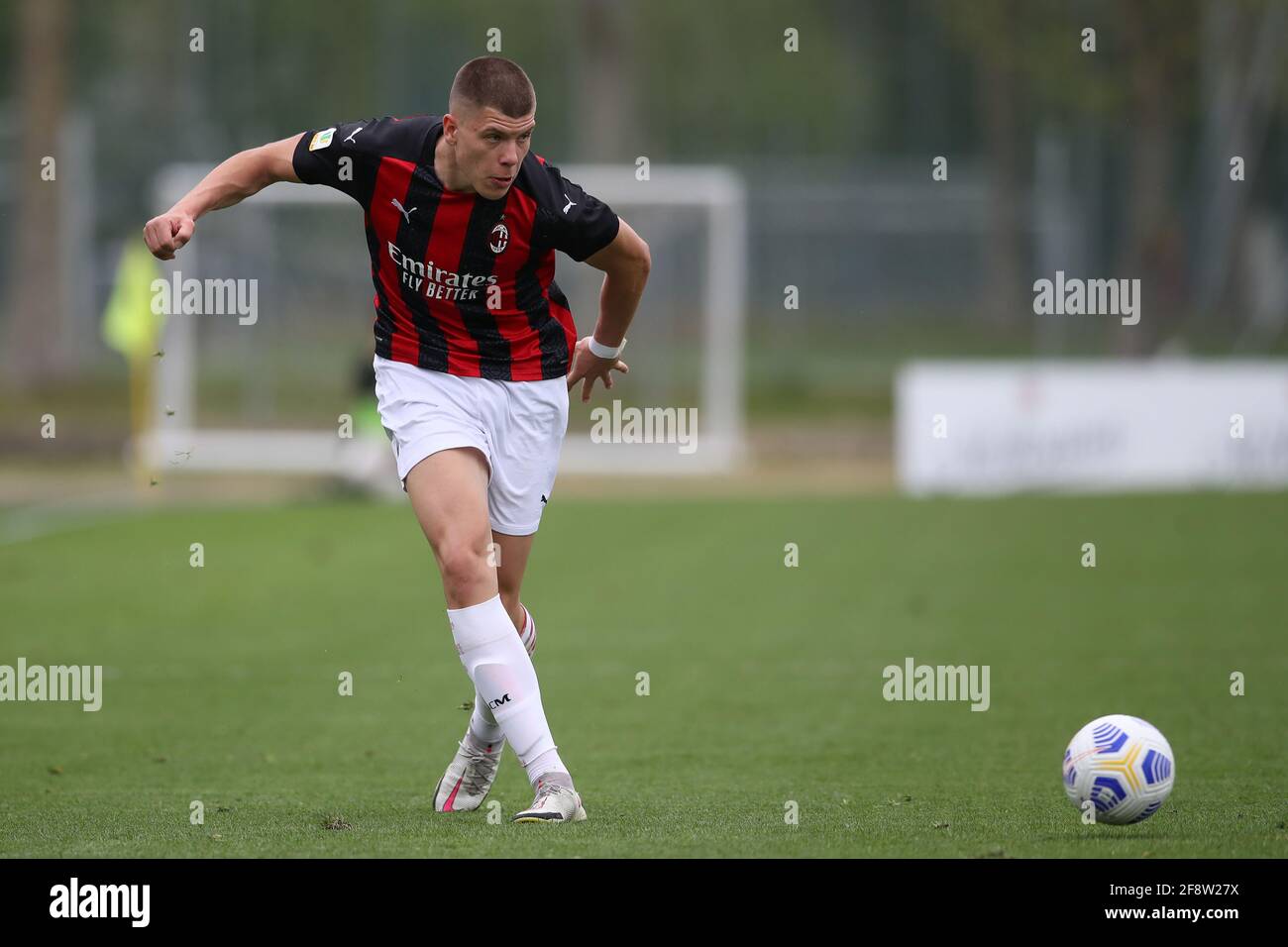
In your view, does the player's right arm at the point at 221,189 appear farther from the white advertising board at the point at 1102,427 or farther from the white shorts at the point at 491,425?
the white advertising board at the point at 1102,427

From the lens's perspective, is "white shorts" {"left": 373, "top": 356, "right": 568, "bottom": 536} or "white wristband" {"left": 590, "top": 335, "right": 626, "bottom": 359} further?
"white wristband" {"left": 590, "top": 335, "right": 626, "bottom": 359}

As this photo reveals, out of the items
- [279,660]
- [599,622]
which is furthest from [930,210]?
[279,660]

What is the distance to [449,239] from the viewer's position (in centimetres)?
569

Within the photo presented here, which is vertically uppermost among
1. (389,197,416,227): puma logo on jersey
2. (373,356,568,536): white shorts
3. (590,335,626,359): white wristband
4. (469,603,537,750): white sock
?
(389,197,416,227): puma logo on jersey

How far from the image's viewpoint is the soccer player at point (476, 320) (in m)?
5.55

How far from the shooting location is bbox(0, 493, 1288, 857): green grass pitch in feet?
18.5

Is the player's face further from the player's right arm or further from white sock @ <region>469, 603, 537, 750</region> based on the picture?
white sock @ <region>469, 603, 537, 750</region>

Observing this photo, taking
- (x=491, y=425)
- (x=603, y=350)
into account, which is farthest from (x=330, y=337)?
(x=491, y=425)

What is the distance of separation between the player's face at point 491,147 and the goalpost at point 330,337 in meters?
17.7

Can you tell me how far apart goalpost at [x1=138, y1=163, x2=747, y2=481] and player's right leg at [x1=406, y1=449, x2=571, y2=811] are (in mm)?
17602

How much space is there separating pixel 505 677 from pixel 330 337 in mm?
23080

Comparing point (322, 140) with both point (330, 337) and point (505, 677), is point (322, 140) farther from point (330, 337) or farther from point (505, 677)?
point (330, 337)

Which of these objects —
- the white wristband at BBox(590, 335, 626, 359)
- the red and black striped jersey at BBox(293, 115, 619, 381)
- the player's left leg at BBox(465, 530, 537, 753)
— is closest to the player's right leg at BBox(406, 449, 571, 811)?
the player's left leg at BBox(465, 530, 537, 753)

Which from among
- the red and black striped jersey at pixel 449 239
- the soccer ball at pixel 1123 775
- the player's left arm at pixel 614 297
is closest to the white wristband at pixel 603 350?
the player's left arm at pixel 614 297
